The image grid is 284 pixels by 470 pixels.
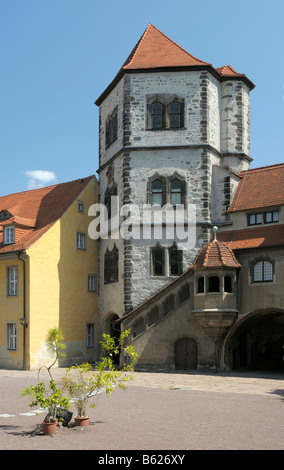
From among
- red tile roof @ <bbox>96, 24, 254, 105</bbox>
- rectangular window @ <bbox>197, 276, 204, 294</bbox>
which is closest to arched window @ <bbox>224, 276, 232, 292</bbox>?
rectangular window @ <bbox>197, 276, 204, 294</bbox>

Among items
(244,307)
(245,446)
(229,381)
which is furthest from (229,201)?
(245,446)

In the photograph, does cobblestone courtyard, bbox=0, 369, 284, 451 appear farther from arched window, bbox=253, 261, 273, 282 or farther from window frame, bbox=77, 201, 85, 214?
window frame, bbox=77, 201, 85, 214

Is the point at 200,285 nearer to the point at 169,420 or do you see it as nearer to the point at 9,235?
the point at 9,235

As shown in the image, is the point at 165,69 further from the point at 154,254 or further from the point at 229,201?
the point at 154,254

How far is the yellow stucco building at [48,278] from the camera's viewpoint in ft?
89.4

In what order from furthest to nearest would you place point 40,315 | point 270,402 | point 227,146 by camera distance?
point 227,146 < point 40,315 < point 270,402

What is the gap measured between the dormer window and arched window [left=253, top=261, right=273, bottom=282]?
42.0 ft

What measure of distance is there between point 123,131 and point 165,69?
12.6ft

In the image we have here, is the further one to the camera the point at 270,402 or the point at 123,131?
the point at 123,131

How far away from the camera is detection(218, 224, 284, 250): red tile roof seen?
947 inches

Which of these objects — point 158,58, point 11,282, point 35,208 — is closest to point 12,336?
point 11,282

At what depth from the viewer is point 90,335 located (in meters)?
30.4

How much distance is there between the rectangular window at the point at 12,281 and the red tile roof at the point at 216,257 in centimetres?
932
